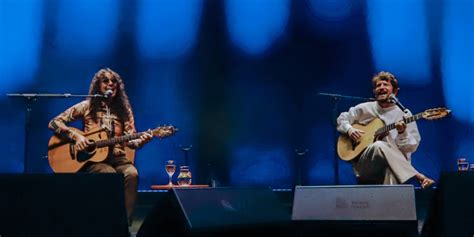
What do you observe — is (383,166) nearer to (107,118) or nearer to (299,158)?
(299,158)

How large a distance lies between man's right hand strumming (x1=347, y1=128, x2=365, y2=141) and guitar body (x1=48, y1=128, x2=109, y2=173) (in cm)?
192

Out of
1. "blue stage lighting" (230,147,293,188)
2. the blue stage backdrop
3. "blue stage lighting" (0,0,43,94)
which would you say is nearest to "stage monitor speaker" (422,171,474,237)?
the blue stage backdrop

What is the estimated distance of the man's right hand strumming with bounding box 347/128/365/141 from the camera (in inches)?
163

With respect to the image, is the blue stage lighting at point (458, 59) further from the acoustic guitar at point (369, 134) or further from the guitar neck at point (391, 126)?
the guitar neck at point (391, 126)

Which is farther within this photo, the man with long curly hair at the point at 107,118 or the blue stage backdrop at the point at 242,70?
the blue stage backdrop at the point at 242,70

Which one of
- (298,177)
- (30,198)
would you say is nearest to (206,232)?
(30,198)

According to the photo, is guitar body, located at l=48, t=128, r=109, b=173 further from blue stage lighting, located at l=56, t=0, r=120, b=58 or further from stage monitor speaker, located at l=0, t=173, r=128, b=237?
stage monitor speaker, located at l=0, t=173, r=128, b=237

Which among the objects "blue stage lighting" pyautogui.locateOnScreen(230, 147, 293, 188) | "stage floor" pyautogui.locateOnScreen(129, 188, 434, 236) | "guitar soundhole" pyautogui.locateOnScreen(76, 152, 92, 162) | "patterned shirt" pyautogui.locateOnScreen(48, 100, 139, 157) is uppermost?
"patterned shirt" pyautogui.locateOnScreen(48, 100, 139, 157)

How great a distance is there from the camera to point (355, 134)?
414 cm

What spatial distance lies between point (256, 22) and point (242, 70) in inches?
22.1

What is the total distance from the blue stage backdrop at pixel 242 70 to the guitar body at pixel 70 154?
1084 mm

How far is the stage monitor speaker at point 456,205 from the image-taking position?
168cm

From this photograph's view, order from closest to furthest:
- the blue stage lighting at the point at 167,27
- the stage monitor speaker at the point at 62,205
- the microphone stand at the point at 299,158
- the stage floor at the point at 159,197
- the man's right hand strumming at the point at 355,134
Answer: the stage monitor speaker at the point at 62,205, the man's right hand strumming at the point at 355,134, the stage floor at the point at 159,197, the microphone stand at the point at 299,158, the blue stage lighting at the point at 167,27

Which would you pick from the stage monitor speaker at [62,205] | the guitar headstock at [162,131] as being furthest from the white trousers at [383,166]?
the stage monitor speaker at [62,205]
